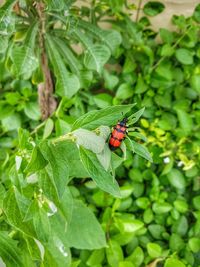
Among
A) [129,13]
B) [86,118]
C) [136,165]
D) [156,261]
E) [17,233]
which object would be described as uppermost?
[86,118]

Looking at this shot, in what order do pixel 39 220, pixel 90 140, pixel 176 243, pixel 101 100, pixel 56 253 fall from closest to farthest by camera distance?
pixel 90 140 → pixel 39 220 → pixel 56 253 → pixel 176 243 → pixel 101 100

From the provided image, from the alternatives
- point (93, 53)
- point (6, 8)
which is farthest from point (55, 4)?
point (93, 53)

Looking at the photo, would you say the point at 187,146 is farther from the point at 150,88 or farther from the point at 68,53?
the point at 68,53

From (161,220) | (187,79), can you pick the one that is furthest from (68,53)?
(161,220)

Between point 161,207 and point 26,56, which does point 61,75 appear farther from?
point 161,207

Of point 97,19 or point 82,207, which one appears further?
point 97,19

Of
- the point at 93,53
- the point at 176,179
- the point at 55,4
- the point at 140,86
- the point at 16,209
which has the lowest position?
the point at 176,179
